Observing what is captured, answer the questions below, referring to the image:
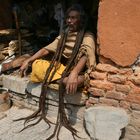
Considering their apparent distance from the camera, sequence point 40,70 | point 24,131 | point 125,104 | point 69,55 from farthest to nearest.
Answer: point 69,55
point 40,70
point 24,131
point 125,104

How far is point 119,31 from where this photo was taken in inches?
Answer: 145

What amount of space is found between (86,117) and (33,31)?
2587 mm

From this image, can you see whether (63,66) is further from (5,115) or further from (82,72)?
(5,115)

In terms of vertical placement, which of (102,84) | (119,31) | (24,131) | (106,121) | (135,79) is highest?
(119,31)

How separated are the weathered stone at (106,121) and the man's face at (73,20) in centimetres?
107

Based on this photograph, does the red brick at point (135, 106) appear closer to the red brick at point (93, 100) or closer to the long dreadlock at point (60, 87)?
the red brick at point (93, 100)

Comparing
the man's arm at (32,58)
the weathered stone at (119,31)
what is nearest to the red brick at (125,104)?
the weathered stone at (119,31)

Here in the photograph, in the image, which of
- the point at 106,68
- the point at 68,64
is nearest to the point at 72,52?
the point at 68,64

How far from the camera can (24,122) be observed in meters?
4.33

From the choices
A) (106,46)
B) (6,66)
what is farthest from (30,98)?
(106,46)

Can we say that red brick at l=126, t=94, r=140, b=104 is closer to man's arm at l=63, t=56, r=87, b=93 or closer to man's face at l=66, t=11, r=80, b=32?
man's arm at l=63, t=56, r=87, b=93

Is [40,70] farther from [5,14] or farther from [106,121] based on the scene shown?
[5,14]

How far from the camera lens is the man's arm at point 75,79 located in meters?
3.85

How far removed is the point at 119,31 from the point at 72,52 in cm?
74
